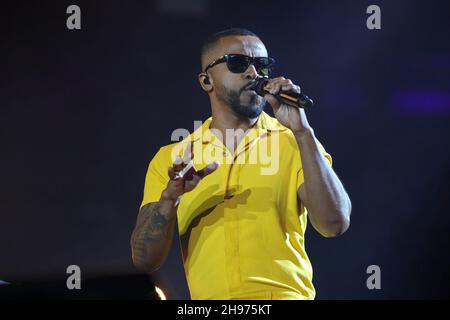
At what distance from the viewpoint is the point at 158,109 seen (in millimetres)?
3082

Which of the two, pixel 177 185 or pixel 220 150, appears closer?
pixel 177 185

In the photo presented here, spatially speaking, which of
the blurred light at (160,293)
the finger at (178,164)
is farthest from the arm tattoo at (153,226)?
the blurred light at (160,293)

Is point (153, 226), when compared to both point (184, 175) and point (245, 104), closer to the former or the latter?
point (184, 175)

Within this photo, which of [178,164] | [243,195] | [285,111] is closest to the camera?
[178,164]

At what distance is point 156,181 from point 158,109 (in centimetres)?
49

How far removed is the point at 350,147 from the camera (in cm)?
312

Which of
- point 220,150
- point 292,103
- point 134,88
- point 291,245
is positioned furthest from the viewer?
point 134,88

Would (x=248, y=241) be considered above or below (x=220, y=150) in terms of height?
below
